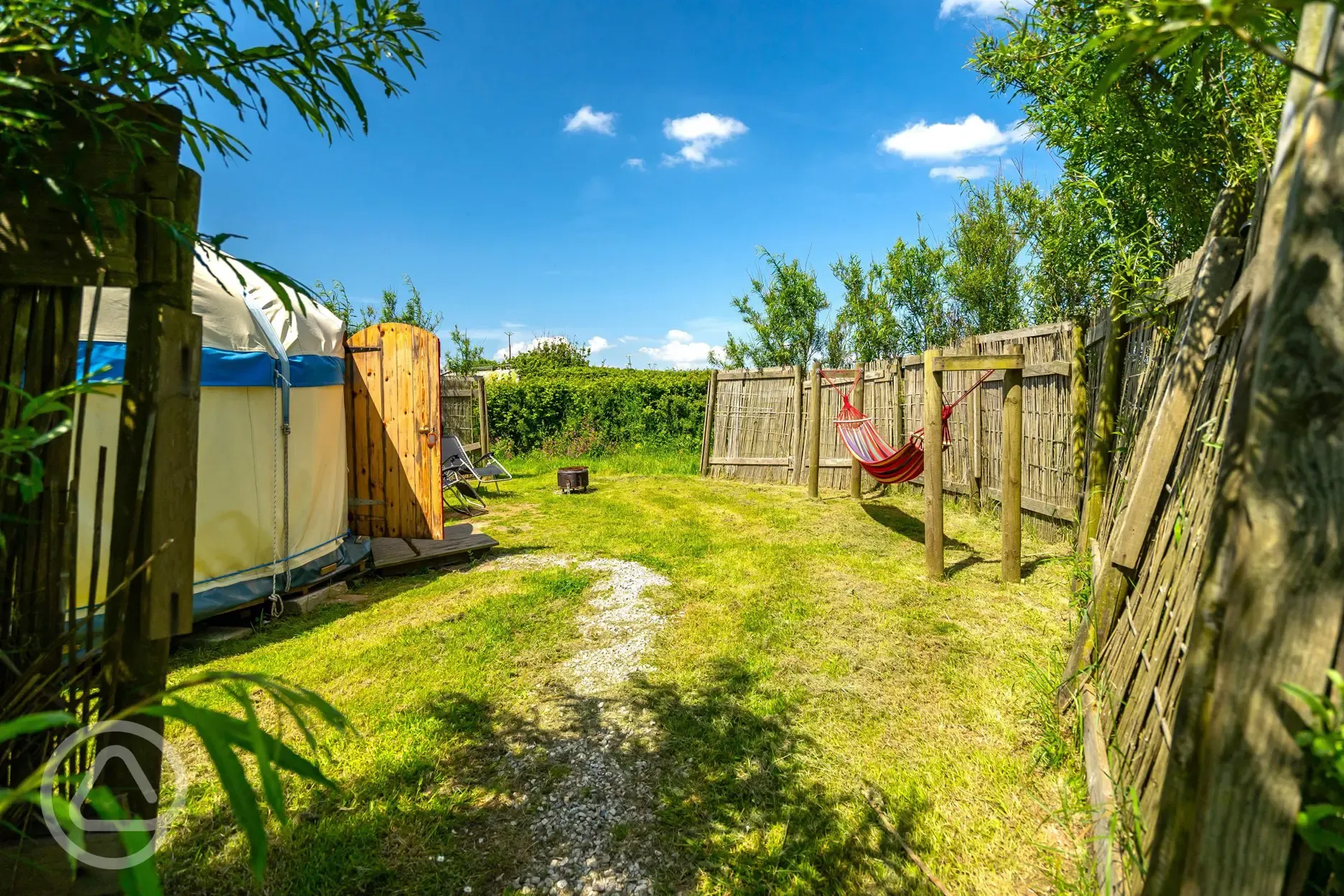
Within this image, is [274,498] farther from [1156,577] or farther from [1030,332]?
[1030,332]

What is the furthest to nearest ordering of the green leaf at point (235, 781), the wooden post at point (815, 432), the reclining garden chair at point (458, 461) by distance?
the reclining garden chair at point (458, 461) → the wooden post at point (815, 432) → the green leaf at point (235, 781)

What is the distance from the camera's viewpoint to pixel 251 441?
3826mm

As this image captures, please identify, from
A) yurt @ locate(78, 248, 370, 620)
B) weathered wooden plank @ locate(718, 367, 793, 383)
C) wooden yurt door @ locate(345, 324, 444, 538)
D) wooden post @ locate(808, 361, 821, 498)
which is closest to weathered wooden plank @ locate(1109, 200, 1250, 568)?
yurt @ locate(78, 248, 370, 620)

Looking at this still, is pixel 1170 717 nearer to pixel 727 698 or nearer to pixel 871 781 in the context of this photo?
pixel 871 781

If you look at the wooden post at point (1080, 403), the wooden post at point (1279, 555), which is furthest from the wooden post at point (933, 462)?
the wooden post at point (1279, 555)

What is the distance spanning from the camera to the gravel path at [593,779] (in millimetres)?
1826

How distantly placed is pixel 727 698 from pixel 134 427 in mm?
2342

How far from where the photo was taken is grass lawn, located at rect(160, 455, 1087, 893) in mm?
1827

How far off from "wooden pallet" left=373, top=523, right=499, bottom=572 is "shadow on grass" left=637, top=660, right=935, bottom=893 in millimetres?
2922

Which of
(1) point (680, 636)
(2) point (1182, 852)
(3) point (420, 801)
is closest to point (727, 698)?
(1) point (680, 636)

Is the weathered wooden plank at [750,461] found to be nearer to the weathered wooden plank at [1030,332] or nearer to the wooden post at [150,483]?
the weathered wooden plank at [1030,332]

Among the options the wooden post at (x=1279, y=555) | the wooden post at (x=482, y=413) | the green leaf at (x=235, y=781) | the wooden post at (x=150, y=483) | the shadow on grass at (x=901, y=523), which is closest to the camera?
the green leaf at (x=235, y=781)

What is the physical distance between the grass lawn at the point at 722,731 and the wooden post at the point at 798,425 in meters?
4.09

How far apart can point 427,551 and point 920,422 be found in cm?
536
